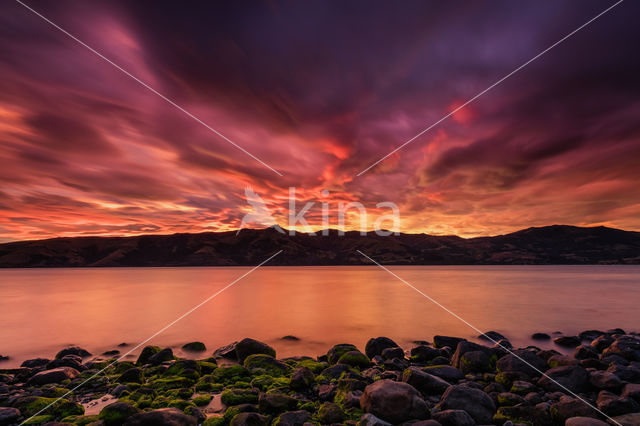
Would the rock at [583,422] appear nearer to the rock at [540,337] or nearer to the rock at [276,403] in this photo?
the rock at [276,403]

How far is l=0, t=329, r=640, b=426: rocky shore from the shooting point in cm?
633

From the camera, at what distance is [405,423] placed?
240 inches

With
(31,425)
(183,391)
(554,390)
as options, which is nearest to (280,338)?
(183,391)

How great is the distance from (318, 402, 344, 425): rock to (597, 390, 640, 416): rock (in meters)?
5.54

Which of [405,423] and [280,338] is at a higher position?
[405,423]

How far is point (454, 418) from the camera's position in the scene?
19.7 ft

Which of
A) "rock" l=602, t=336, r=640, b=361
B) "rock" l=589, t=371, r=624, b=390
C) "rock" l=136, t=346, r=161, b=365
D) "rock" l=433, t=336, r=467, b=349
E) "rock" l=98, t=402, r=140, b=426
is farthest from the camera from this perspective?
"rock" l=433, t=336, r=467, b=349

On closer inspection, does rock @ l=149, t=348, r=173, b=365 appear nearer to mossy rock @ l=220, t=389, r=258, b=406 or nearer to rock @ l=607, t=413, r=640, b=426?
mossy rock @ l=220, t=389, r=258, b=406

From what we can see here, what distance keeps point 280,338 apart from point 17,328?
19035mm

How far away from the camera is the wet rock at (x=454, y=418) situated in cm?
596

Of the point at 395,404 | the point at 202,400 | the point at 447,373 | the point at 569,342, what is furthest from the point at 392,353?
the point at 569,342

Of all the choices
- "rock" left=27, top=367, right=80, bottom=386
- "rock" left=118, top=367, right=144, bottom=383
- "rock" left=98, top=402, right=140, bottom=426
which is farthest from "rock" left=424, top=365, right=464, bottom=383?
"rock" left=27, top=367, right=80, bottom=386

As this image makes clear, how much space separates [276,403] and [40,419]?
5.11m

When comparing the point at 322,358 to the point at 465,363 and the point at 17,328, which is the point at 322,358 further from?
the point at 17,328
